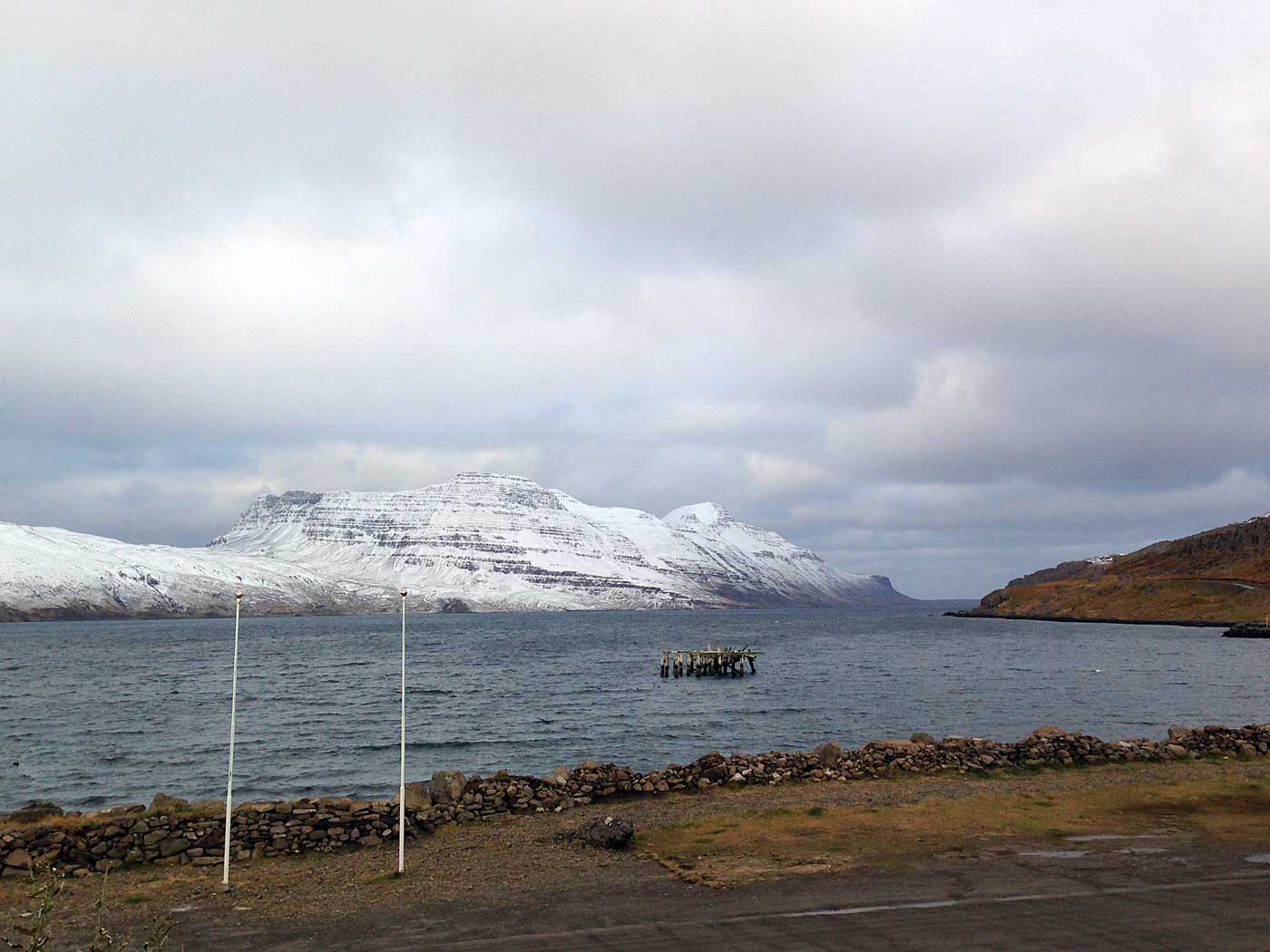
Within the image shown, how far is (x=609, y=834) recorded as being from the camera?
65.9 ft

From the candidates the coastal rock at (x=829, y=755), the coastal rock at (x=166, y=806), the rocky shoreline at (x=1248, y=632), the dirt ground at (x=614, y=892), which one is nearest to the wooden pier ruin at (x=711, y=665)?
the coastal rock at (x=829, y=755)

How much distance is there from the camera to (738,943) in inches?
535

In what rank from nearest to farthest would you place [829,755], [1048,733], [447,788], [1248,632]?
[447,788] → [829,755] → [1048,733] → [1248,632]

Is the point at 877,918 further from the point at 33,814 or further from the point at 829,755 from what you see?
the point at 33,814

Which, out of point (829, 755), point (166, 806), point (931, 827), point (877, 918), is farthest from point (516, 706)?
point (877, 918)

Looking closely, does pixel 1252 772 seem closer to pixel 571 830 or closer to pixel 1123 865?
pixel 1123 865

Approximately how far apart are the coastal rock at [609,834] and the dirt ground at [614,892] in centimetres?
36

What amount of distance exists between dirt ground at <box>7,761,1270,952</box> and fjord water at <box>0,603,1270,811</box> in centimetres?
1603

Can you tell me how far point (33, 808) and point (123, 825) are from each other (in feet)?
16.4

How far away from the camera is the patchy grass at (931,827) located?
18.5m

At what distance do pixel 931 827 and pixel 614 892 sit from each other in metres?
8.60

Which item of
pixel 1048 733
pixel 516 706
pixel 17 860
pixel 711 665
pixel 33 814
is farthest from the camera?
pixel 711 665

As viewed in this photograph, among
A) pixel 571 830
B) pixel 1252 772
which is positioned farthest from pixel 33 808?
pixel 1252 772

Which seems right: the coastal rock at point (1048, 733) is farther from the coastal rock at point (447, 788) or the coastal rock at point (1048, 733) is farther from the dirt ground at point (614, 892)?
the coastal rock at point (447, 788)
